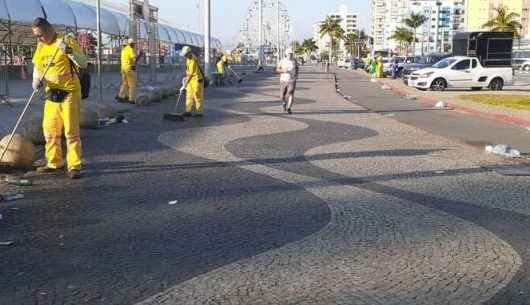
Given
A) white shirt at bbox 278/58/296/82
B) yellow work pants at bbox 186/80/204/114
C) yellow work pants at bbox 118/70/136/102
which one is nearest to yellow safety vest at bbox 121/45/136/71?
yellow work pants at bbox 118/70/136/102

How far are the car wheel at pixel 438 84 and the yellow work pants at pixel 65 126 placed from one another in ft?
86.9

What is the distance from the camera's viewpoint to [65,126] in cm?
862

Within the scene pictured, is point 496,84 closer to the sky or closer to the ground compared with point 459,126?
closer to the sky

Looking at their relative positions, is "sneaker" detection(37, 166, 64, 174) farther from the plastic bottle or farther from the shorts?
the shorts

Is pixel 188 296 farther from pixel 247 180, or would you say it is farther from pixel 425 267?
pixel 247 180

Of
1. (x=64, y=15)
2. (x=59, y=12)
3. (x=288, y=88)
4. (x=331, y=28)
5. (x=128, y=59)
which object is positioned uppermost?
(x=331, y=28)

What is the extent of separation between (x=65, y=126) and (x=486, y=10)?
15285cm

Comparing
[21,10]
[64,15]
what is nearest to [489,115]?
[21,10]

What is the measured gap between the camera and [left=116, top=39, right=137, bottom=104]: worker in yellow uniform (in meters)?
20.4

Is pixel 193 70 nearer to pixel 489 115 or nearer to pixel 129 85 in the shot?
pixel 129 85

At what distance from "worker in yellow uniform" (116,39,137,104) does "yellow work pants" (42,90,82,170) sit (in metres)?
11.8

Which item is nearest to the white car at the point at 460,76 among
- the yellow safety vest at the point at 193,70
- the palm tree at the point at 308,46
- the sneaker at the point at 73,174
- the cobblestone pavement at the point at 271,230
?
the yellow safety vest at the point at 193,70

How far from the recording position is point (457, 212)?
713 centimetres

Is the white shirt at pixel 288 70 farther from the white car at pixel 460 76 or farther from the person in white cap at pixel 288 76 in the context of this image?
the white car at pixel 460 76
